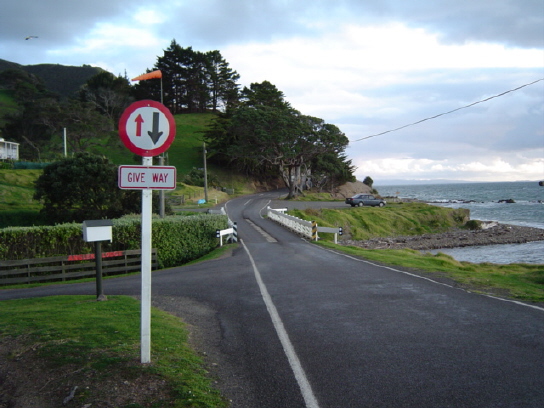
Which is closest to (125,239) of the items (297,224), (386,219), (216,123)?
(297,224)

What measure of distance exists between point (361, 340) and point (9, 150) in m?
74.5

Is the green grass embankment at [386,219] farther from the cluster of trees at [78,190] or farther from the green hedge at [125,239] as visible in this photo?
the green hedge at [125,239]

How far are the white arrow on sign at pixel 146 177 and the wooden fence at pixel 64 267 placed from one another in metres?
12.9

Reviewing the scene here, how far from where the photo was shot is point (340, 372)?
5.30 metres

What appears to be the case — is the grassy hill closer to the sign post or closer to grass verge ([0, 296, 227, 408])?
grass verge ([0, 296, 227, 408])

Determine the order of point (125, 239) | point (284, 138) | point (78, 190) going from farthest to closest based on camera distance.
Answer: point (284, 138) → point (78, 190) → point (125, 239)

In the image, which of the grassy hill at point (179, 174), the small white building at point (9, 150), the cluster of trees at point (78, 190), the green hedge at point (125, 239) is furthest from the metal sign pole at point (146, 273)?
the small white building at point (9, 150)

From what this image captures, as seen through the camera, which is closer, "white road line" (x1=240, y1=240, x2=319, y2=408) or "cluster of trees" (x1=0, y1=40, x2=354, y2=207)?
"white road line" (x1=240, y1=240, x2=319, y2=408)

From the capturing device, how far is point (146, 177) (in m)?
5.19

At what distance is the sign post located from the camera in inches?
201

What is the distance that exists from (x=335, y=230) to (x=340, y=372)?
20.9 m

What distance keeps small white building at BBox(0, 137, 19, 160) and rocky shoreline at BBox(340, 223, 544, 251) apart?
54050 millimetres

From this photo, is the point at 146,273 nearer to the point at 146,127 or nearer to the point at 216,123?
the point at 146,127

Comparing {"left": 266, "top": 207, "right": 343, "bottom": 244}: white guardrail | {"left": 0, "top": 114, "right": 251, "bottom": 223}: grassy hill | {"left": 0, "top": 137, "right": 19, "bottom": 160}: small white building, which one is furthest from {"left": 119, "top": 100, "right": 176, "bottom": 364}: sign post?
{"left": 0, "top": 137, "right": 19, "bottom": 160}: small white building
